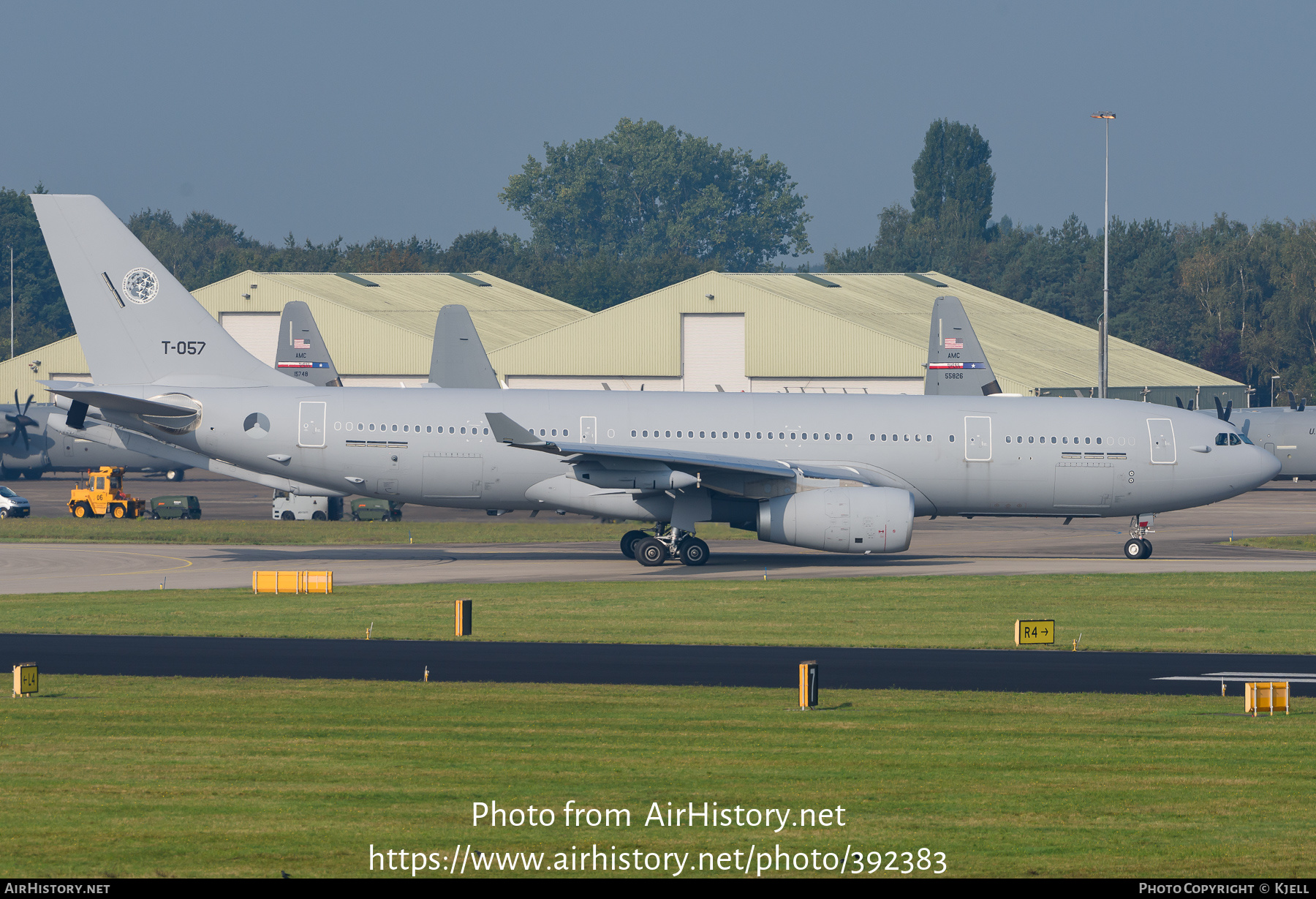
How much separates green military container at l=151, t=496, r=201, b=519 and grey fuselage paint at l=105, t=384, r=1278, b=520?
18.0 m

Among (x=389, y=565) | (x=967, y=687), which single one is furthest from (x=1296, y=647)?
(x=389, y=565)

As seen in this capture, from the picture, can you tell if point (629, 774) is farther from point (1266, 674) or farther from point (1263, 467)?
point (1263, 467)

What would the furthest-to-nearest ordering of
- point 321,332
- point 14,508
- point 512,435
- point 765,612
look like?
point 321,332 < point 14,508 < point 512,435 < point 765,612

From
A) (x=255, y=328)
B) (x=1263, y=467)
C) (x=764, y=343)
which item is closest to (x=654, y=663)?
(x=1263, y=467)

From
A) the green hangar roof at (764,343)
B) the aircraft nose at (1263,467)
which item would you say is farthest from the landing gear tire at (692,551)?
the green hangar roof at (764,343)

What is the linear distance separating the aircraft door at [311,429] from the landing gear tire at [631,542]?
27.9ft

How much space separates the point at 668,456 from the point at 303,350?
3080 cm

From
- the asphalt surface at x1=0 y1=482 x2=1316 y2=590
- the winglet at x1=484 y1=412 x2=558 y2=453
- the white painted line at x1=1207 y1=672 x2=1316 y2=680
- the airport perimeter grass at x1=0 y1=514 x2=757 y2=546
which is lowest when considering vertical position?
the white painted line at x1=1207 y1=672 x2=1316 y2=680

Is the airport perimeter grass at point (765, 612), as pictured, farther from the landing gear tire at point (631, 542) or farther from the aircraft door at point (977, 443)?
the landing gear tire at point (631, 542)

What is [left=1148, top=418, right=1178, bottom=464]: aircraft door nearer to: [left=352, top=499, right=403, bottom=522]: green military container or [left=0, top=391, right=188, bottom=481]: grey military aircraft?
[left=352, top=499, right=403, bottom=522]: green military container

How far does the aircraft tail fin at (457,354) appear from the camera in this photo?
181 feet

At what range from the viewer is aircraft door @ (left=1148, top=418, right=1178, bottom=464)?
133ft

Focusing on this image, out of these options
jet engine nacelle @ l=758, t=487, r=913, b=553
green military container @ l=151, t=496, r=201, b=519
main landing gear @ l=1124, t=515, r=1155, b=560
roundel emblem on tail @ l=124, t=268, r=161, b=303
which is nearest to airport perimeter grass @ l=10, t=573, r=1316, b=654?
jet engine nacelle @ l=758, t=487, r=913, b=553

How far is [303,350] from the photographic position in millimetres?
63375
